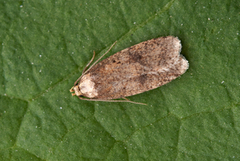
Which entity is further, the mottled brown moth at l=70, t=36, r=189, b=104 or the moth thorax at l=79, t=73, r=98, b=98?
the moth thorax at l=79, t=73, r=98, b=98

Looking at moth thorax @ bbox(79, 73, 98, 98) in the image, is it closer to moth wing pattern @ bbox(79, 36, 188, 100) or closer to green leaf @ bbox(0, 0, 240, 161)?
moth wing pattern @ bbox(79, 36, 188, 100)

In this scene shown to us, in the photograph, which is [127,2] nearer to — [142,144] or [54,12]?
[54,12]

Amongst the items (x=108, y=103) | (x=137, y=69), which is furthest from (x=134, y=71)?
(x=108, y=103)

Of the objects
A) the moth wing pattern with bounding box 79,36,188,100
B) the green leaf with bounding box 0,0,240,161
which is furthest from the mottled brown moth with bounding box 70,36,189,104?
the green leaf with bounding box 0,0,240,161

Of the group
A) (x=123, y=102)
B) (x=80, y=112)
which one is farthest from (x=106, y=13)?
(x=80, y=112)
